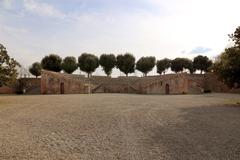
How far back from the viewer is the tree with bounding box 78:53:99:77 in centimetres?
7594

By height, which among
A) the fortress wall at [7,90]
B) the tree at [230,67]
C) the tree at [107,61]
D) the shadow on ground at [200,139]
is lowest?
the shadow on ground at [200,139]

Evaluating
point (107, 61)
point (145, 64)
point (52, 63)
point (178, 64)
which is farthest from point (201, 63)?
point (52, 63)

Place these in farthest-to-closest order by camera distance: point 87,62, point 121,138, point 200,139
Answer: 1. point 87,62
2. point 121,138
3. point 200,139

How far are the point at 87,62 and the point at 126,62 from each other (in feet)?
29.0

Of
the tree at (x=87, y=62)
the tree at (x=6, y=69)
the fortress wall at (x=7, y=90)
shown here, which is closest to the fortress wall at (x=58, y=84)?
the fortress wall at (x=7, y=90)

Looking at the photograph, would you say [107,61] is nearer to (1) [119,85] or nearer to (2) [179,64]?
(1) [119,85]

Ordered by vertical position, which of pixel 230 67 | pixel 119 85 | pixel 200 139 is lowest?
pixel 200 139

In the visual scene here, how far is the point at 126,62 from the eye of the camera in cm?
7712

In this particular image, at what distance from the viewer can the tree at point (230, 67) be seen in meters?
26.0

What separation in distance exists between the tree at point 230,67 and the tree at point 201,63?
160ft

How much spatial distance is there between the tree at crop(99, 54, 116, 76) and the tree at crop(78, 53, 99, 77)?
5.60ft

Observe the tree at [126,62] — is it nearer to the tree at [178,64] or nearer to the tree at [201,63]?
the tree at [178,64]

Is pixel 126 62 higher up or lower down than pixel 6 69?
higher up

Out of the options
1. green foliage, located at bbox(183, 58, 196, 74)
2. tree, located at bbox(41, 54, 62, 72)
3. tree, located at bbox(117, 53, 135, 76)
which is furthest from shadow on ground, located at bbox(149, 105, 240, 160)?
tree, located at bbox(41, 54, 62, 72)
